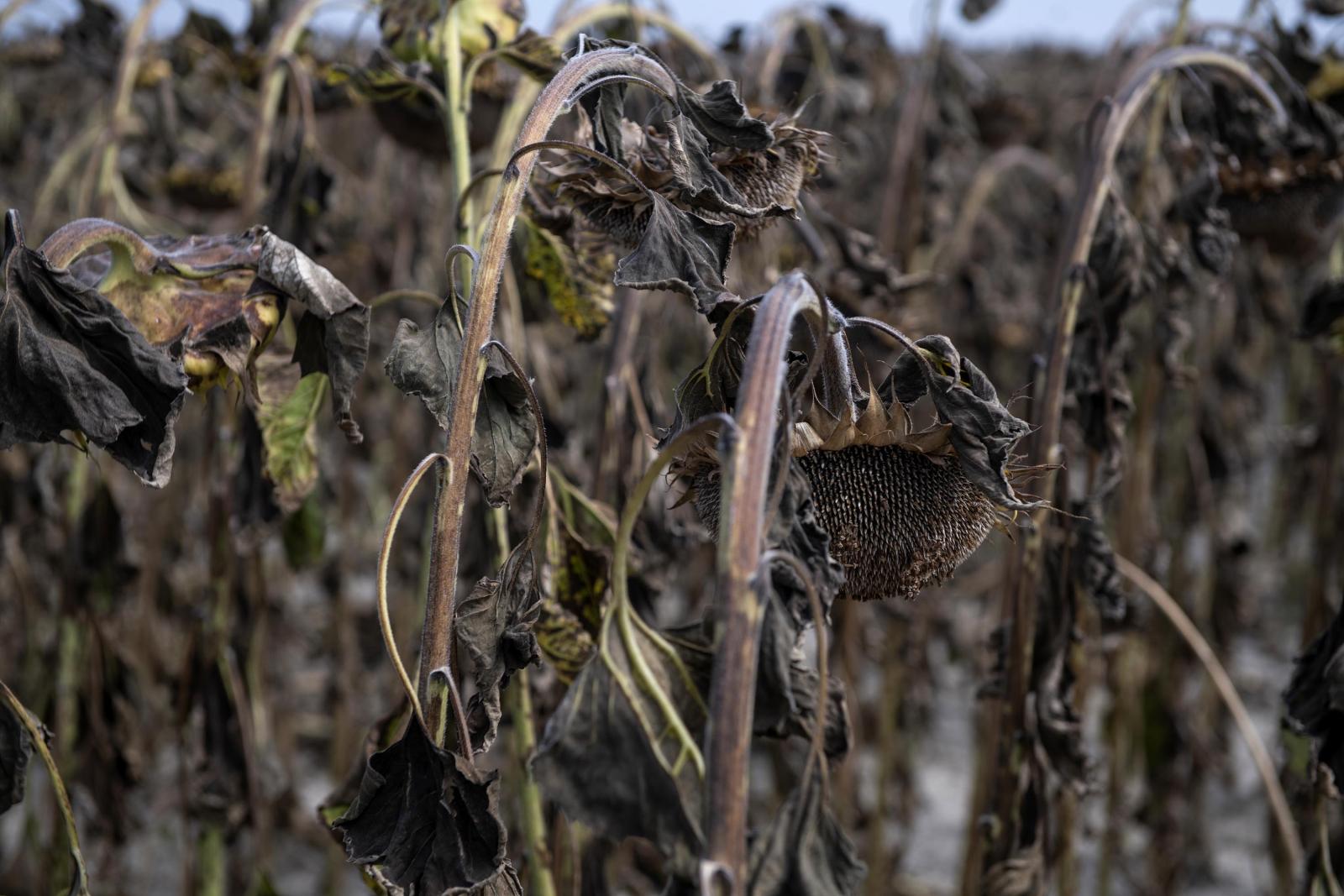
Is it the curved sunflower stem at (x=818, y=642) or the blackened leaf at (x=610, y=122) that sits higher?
the blackened leaf at (x=610, y=122)

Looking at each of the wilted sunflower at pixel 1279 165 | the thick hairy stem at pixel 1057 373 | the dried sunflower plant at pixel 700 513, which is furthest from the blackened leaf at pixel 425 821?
the wilted sunflower at pixel 1279 165

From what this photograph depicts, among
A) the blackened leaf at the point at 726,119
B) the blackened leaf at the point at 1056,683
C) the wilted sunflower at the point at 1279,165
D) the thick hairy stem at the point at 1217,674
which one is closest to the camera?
the blackened leaf at the point at 726,119

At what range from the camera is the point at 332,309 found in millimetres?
858

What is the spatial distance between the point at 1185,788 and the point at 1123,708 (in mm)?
343

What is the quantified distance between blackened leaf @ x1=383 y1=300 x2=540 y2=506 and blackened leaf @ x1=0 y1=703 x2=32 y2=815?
1.34ft

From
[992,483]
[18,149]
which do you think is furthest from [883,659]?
[18,149]

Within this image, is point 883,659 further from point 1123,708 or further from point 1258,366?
point 1258,366

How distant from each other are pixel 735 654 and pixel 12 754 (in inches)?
24.5

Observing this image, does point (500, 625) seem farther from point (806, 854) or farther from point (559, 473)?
point (559, 473)

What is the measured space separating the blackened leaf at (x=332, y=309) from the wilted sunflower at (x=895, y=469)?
25cm

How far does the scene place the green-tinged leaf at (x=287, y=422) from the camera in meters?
1.06

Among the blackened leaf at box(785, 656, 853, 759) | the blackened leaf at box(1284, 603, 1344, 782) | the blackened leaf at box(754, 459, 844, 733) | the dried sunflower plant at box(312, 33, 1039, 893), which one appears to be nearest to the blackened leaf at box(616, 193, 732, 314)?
the dried sunflower plant at box(312, 33, 1039, 893)

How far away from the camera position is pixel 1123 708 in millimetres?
2373

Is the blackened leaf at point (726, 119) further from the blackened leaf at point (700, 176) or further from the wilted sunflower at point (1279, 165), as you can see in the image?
the wilted sunflower at point (1279, 165)
